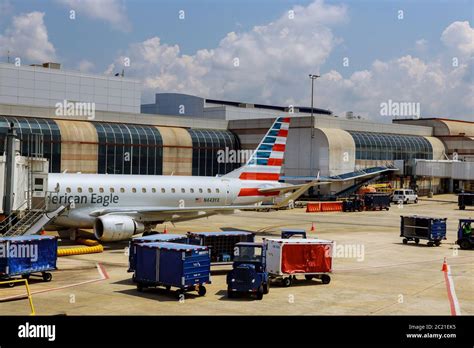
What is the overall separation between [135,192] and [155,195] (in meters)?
1.80

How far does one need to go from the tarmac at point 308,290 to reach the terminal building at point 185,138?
143ft

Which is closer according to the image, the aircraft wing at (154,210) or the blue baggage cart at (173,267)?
the blue baggage cart at (173,267)

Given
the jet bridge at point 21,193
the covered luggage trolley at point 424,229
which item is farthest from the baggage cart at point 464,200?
the jet bridge at point 21,193

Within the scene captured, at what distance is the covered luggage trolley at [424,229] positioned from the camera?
48469 mm

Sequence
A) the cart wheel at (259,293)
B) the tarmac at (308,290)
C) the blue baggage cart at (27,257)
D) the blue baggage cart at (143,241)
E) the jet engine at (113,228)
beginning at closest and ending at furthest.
Answer: the tarmac at (308,290)
the cart wheel at (259,293)
the blue baggage cart at (27,257)
the blue baggage cart at (143,241)
the jet engine at (113,228)

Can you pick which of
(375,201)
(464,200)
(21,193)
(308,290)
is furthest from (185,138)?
(308,290)

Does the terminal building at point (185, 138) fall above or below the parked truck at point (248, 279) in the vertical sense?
above

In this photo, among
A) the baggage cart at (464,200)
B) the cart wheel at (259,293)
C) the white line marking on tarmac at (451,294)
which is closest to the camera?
the white line marking on tarmac at (451,294)

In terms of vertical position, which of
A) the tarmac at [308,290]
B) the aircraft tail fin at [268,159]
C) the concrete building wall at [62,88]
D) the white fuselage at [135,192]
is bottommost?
the tarmac at [308,290]

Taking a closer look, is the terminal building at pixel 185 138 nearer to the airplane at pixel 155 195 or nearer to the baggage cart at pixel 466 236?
the airplane at pixel 155 195
